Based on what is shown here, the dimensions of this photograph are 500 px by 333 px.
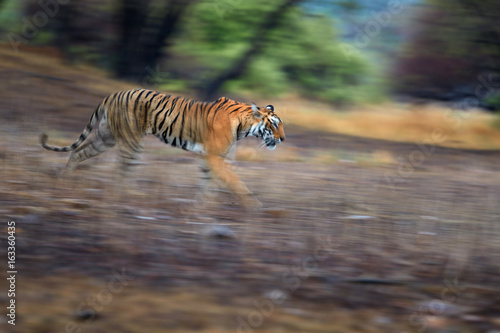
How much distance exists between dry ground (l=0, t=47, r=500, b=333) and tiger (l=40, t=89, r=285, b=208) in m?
0.42

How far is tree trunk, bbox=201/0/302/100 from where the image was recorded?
16281 mm

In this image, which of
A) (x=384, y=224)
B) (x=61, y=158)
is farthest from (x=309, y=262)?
(x=61, y=158)

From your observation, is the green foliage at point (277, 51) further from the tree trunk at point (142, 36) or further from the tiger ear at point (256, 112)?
the tiger ear at point (256, 112)

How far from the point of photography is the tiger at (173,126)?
760 centimetres

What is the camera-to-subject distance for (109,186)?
24.5 ft

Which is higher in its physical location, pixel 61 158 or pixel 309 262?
pixel 309 262

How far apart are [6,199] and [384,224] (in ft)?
12.3

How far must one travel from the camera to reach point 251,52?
17016mm

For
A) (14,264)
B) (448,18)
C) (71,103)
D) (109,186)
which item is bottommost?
(71,103)

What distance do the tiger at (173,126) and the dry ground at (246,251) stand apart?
0.42 metres

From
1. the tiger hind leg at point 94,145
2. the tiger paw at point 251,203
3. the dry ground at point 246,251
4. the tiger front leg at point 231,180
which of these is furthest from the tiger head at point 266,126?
the tiger hind leg at point 94,145

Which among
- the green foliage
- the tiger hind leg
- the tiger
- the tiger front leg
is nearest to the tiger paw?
the tiger front leg

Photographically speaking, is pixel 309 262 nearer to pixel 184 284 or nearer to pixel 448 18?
pixel 184 284

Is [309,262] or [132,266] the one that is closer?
[132,266]
